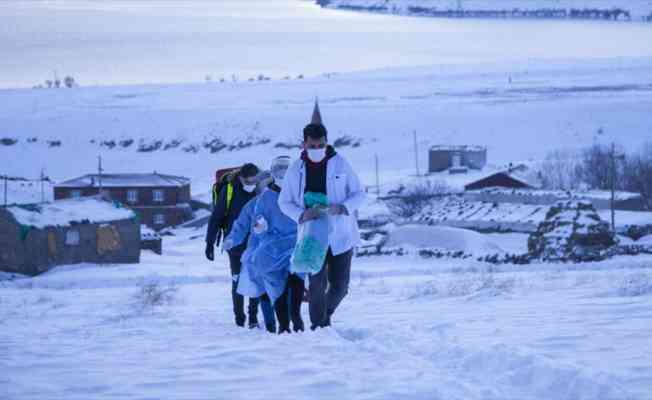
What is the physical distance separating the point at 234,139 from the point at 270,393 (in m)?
61.4

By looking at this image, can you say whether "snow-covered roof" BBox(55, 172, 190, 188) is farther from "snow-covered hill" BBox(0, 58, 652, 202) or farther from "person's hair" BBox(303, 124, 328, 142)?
"person's hair" BBox(303, 124, 328, 142)

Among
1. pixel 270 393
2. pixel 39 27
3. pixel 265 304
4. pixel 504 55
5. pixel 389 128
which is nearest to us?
pixel 270 393

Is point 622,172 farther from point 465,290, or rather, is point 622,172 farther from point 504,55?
point 504,55

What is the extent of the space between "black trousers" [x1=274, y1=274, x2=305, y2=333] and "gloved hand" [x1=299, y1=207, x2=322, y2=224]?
2.17 ft

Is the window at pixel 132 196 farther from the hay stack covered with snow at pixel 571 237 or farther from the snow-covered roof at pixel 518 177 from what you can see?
the hay stack covered with snow at pixel 571 237

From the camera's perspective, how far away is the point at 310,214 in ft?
23.6

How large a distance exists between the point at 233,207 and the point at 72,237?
2167cm

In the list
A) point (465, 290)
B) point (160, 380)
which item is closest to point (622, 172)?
point (465, 290)

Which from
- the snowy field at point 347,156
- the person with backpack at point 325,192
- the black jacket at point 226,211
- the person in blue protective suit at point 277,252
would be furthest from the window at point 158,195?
the person with backpack at point 325,192

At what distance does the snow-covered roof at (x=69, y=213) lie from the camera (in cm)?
2923

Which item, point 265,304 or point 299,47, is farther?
point 299,47

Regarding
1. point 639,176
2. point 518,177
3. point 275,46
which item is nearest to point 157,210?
point 518,177

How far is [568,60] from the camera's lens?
105125 mm

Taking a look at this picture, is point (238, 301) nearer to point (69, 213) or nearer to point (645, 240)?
point (69, 213)
